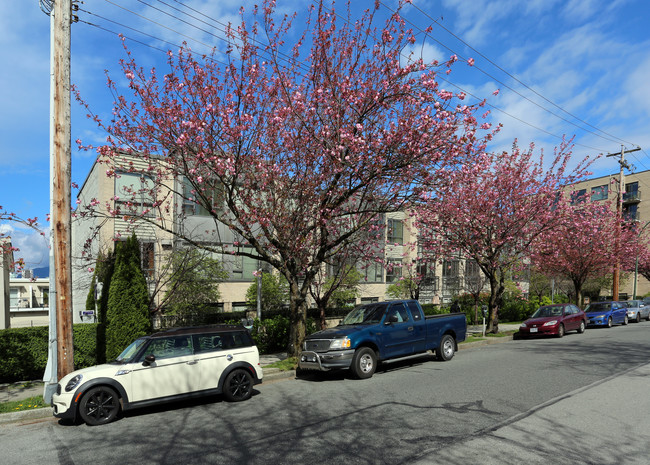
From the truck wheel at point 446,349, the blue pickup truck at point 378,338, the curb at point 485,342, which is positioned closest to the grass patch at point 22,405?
the blue pickup truck at point 378,338

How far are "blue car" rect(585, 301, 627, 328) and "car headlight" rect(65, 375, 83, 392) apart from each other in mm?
25495

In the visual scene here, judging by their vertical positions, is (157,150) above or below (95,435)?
above

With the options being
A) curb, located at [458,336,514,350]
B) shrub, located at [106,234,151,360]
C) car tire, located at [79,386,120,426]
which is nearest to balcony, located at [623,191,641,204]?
curb, located at [458,336,514,350]

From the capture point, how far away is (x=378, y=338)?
11023 mm

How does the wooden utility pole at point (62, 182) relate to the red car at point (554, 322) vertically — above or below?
above

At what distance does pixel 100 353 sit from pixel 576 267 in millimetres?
26617

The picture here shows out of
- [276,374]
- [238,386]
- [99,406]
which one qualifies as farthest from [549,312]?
[99,406]

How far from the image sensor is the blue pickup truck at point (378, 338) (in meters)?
10.4

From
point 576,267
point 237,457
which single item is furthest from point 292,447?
point 576,267

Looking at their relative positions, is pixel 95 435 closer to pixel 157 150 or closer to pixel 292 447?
pixel 292 447

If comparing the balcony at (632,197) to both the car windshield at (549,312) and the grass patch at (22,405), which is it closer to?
the car windshield at (549,312)

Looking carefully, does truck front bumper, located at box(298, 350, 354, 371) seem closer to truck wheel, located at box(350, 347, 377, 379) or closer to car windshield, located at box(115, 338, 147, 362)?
truck wheel, located at box(350, 347, 377, 379)

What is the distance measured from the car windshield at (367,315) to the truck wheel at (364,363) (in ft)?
3.26

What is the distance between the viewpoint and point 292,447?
5.76 metres
